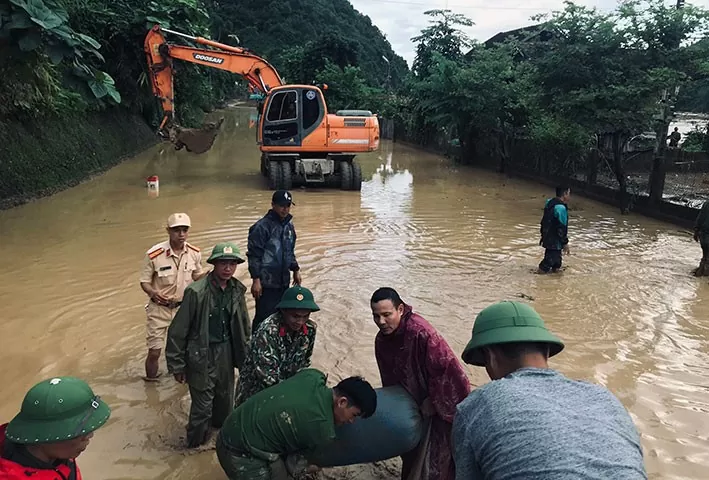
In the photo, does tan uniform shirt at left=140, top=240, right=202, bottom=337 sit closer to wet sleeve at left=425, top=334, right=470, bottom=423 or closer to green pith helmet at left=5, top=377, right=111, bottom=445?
wet sleeve at left=425, top=334, right=470, bottom=423

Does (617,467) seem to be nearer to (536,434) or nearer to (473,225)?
(536,434)

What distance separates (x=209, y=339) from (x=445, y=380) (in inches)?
66.0

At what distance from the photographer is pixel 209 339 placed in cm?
390

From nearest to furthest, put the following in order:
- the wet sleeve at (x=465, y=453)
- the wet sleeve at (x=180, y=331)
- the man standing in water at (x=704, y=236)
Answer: the wet sleeve at (x=465, y=453), the wet sleeve at (x=180, y=331), the man standing in water at (x=704, y=236)

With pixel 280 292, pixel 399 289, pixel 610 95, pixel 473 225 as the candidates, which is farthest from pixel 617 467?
pixel 610 95

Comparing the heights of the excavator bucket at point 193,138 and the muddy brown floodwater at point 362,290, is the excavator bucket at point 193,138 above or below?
above

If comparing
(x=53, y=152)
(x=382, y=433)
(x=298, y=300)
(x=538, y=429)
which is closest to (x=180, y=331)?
(x=298, y=300)

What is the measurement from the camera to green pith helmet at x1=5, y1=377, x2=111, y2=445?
6.55ft

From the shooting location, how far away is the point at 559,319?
22.1 feet

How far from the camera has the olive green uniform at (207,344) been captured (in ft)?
12.5

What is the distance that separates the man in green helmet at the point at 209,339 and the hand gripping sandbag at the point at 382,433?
1.10 meters

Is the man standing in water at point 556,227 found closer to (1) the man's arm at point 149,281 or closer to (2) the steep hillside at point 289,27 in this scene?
(1) the man's arm at point 149,281

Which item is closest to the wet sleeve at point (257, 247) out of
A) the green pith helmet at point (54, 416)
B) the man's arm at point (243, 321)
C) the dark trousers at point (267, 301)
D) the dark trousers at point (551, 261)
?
the dark trousers at point (267, 301)

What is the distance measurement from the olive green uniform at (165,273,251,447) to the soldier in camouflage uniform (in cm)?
44
